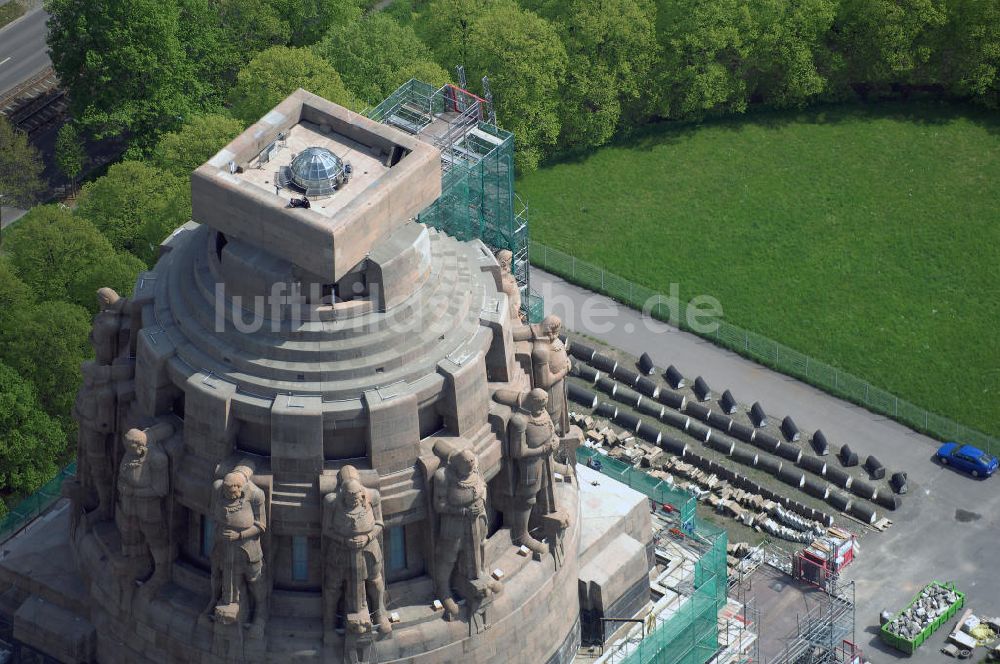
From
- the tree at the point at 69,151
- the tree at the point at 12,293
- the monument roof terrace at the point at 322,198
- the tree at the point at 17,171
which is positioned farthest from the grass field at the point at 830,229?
the monument roof terrace at the point at 322,198

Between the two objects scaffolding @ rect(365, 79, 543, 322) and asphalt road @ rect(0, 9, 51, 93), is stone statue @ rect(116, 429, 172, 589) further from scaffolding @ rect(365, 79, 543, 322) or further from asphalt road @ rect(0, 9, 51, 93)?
asphalt road @ rect(0, 9, 51, 93)

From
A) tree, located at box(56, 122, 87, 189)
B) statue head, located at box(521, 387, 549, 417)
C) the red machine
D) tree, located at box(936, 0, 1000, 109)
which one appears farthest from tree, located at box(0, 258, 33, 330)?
tree, located at box(936, 0, 1000, 109)

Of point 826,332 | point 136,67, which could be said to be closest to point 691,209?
point 826,332

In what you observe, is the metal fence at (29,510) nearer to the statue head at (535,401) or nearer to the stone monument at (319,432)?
the stone monument at (319,432)

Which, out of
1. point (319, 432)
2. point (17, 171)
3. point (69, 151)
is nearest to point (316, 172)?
point (319, 432)

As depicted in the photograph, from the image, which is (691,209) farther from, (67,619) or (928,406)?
(67,619)
